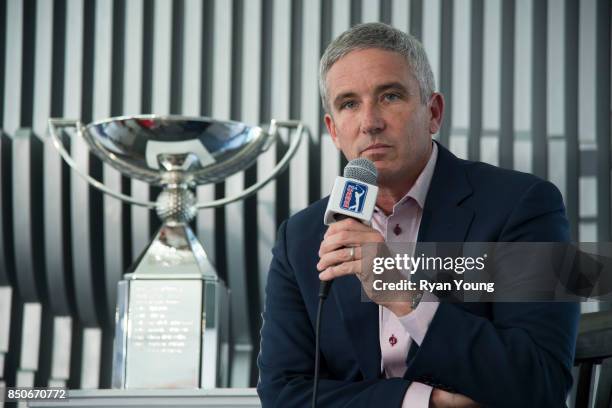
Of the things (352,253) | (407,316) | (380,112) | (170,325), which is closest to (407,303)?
(407,316)

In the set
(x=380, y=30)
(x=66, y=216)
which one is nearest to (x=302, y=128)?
(x=66, y=216)

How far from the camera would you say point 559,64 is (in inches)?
134

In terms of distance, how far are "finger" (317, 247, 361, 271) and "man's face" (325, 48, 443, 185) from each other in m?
0.37

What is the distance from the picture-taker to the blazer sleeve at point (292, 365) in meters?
1.73

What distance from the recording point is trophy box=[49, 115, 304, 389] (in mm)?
2693

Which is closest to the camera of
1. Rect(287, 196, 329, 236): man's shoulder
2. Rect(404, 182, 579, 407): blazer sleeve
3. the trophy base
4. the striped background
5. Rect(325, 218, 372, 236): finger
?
Rect(325, 218, 372, 236): finger

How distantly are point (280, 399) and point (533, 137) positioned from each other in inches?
71.8

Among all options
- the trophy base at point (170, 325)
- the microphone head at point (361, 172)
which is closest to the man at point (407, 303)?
the microphone head at point (361, 172)

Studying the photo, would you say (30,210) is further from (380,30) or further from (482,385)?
(482,385)

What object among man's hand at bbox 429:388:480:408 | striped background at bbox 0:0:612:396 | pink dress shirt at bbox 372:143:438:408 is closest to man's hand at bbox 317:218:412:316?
pink dress shirt at bbox 372:143:438:408

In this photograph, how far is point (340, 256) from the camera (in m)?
1.48

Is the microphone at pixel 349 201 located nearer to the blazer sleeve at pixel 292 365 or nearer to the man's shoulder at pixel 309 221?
the blazer sleeve at pixel 292 365

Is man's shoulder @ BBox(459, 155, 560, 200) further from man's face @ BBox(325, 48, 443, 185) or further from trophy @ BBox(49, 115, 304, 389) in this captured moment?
trophy @ BBox(49, 115, 304, 389)

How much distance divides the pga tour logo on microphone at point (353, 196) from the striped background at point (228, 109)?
1.86 metres
